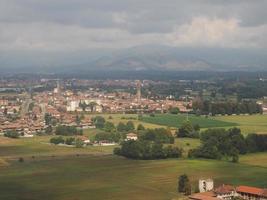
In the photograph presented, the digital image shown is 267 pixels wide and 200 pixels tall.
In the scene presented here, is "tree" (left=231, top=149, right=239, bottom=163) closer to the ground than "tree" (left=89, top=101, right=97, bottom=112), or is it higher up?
closer to the ground

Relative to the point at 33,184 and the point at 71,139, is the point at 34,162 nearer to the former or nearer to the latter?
the point at 33,184

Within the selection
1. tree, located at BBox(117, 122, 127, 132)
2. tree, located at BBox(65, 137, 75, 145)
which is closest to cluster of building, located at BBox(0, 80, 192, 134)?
tree, located at BBox(117, 122, 127, 132)

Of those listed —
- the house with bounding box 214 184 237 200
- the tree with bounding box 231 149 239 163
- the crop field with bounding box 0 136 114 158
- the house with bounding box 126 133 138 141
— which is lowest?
the house with bounding box 214 184 237 200

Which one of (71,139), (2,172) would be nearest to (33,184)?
(2,172)

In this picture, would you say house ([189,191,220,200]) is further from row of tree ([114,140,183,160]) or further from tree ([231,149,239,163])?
row of tree ([114,140,183,160])

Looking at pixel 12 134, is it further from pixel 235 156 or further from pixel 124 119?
pixel 235 156

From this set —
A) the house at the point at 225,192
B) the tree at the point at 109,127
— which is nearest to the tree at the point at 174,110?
the tree at the point at 109,127

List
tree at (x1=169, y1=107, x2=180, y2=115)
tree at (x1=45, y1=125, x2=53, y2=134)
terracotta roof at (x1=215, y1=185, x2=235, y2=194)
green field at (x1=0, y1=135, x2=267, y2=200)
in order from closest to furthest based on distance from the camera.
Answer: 1. terracotta roof at (x1=215, y1=185, x2=235, y2=194)
2. green field at (x1=0, y1=135, x2=267, y2=200)
3. tree at (x1=45, y1=125, x2=53, y2=134)
4. tree at (x1=169, y1=107, x2=180, y2=115)

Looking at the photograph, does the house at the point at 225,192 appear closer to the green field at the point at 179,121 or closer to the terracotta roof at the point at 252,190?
the terracotta roof at the point at 252,190
